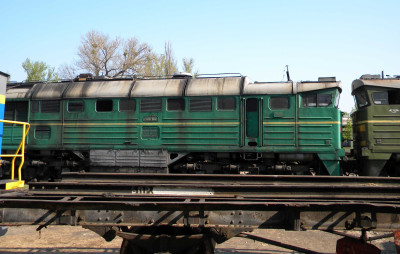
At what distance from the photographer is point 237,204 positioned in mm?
3348

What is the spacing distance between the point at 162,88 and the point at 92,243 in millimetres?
6527

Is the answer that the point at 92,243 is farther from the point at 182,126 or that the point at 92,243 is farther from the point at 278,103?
the point at 278,103

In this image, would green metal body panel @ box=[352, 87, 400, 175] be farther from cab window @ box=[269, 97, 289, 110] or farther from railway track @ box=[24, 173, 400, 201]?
railway track @ box=[24, 173, 400, 201]

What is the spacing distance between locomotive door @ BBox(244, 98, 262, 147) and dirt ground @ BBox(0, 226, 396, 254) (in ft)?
13.4

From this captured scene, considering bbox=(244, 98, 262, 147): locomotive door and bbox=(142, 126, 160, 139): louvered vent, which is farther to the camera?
bbox=(142, 126, 160, 139): louvered vent

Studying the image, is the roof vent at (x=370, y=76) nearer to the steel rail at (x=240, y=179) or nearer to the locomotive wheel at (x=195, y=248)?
the steel rail at (x=240, y=179)

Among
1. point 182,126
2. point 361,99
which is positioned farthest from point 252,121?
point 361,99

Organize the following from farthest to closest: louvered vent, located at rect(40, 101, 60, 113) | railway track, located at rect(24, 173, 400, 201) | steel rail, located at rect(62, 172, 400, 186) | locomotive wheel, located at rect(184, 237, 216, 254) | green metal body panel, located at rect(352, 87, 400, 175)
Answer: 1. louvered vent, located at rect(40, 101, 60, 113)
2. green metal body panel, located at rect(352, 87, 400, 175)
3. steel rail, located at rect(62, 172, 400, 186)
4. railway track, located at rect(24, 173, 400, 201)
5. locomotive wheel, located at rect(184, 237, 216, 254)

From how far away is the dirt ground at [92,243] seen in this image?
5879mm

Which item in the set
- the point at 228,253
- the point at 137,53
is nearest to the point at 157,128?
the point at 228,253

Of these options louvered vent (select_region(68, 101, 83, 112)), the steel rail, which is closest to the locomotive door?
the steel rail

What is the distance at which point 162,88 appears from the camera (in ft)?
38.4

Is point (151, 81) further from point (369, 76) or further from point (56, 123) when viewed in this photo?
point (369, 76)

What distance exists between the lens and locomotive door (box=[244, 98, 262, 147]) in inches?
433
